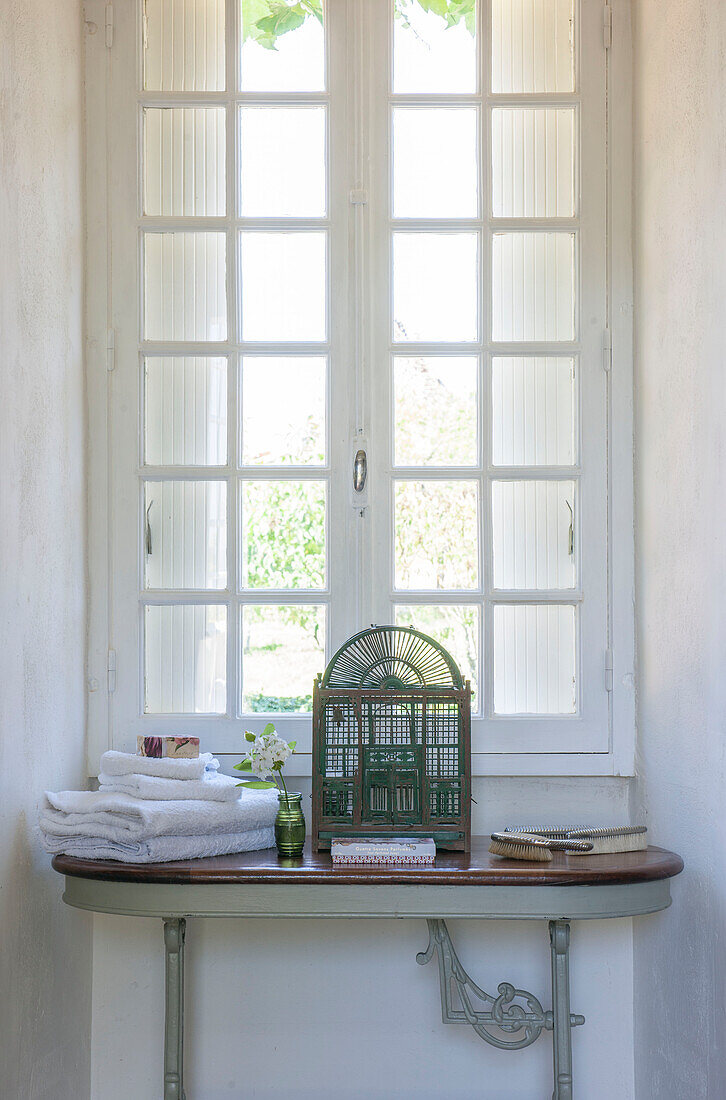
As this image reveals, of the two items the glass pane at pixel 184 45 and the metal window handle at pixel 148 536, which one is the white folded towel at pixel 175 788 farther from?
the glass pane at pixel 184 45

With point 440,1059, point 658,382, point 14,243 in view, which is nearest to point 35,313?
point 14,243

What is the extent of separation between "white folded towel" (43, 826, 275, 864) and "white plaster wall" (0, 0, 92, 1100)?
0.31ft

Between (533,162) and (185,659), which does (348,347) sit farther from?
(185,659)

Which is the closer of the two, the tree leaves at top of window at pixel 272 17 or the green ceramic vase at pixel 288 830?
the green ceramic vase at pixel 288 830

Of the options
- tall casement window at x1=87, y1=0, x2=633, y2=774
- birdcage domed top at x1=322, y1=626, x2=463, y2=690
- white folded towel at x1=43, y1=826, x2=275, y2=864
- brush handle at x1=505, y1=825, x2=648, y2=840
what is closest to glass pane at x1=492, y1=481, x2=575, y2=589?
tall casement window at x1=87, y1=0, x2=633, y2=774

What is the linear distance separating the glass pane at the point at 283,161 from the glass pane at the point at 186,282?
14 cm

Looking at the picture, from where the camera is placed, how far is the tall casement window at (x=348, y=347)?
101 inches

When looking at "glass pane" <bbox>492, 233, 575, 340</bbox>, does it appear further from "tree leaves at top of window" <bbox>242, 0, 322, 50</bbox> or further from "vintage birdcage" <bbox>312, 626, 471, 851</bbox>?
"vintage birdcage" <bbox>312, 626, 471, 851</bbox>

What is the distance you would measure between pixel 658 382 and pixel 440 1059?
164cm

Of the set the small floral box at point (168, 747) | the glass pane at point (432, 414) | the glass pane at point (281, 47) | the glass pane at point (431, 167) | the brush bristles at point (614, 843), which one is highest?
the glass pane at point (281, 47)

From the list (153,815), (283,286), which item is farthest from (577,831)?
(283,286)

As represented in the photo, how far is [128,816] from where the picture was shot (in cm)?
209

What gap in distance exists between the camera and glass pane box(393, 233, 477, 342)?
8.54ft

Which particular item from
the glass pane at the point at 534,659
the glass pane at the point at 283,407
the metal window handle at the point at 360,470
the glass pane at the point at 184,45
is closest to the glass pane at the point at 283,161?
the glass pane at the point at 184,45
